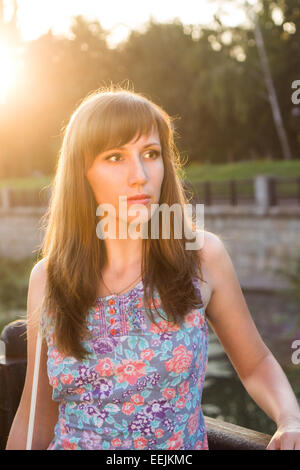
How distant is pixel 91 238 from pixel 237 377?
766 cm

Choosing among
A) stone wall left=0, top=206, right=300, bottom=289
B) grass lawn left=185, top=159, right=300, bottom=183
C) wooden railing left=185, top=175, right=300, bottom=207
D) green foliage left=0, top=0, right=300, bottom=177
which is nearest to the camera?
stone wall left=0, top=206, right=300, bottom=289

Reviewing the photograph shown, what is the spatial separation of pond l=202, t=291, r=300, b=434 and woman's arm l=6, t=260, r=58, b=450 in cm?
571

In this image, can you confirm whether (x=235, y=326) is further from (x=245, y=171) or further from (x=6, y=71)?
(x=6, y=71)

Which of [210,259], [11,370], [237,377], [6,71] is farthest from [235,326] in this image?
[6,71]

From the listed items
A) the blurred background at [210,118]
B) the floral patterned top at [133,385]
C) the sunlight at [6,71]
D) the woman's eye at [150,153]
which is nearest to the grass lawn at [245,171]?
the blurred background at [210,118]

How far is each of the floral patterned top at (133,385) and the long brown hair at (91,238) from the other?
4cm

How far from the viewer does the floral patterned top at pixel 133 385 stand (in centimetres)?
166

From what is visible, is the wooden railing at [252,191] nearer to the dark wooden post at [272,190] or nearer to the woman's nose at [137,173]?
the dark wooden post at [272,190]

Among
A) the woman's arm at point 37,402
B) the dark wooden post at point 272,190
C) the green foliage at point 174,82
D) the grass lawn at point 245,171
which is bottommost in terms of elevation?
the woman's arm at point 37,402

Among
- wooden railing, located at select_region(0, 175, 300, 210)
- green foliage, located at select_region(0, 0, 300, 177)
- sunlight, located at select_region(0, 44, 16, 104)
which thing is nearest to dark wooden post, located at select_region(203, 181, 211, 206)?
wooden railing, located at select_region(0, 175, 300, 210)

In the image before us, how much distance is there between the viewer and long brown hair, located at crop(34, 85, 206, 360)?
1.75 m

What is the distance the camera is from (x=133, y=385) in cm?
165

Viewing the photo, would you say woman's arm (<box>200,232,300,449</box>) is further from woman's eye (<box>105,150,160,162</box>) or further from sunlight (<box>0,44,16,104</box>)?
sunlight (<box>0,44,16,104</box>)
